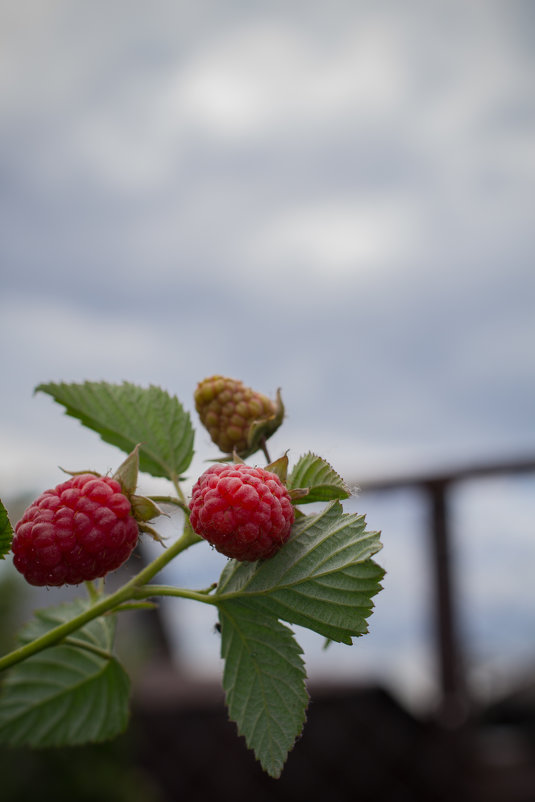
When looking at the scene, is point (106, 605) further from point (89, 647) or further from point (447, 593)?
point (447, 593)

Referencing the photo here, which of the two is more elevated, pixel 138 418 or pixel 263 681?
pixel 138 418

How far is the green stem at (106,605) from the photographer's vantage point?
36cm

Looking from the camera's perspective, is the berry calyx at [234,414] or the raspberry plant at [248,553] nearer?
the raspberry plant at [248,553]

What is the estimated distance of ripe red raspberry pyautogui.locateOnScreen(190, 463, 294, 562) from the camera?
A: 38 cm

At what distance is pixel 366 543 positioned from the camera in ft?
1.40

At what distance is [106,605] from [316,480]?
130 millimetres

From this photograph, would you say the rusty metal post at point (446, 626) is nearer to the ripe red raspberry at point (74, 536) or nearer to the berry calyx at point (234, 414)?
the berry calyx at point (234, 414)

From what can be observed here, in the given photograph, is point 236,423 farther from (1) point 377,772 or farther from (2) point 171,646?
(2) point 171,646

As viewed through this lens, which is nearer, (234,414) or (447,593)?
(234,414)

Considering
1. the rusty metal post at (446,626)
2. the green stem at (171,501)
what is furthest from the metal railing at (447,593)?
the green stem at (171,501)

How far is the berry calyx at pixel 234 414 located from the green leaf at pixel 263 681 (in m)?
0.11

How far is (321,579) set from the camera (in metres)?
0.42

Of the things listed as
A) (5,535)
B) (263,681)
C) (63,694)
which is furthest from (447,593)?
(5,535)

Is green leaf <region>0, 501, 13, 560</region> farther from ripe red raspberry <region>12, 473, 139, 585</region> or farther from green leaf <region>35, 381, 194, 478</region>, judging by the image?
green leaf <region>35, 381, 194, 478</region>
